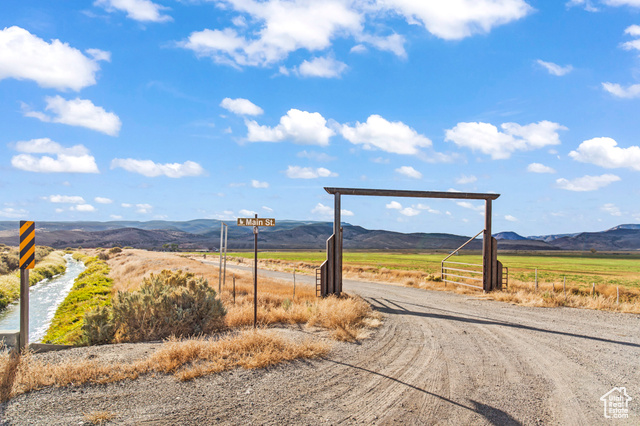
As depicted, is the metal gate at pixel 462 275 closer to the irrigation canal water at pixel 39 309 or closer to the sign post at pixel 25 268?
the sign post at pixel 25 268

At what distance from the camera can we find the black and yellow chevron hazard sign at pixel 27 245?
824 centimetres

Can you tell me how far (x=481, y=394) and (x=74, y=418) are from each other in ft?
19.0

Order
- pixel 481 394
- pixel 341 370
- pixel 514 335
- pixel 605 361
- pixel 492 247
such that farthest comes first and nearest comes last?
1. pixel 492 247
2. pixel 514 335
3. pixel 605 361
4. pixel 341 370
5. pixel 481 394

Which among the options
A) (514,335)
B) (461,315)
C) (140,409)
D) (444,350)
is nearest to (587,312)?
(461,315)

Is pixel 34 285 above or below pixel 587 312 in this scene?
below

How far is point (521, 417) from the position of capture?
539cm

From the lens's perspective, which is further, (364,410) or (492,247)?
(492,247)

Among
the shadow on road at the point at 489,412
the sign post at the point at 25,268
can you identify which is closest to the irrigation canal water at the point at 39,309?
the sign post at the point at 25,268

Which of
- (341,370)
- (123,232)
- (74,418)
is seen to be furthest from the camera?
(123,232)

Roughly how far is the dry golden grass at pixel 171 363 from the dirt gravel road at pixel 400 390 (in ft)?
0.84

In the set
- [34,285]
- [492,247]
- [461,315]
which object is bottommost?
[34,285]

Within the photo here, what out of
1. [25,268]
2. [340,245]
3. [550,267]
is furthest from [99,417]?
[550,267]

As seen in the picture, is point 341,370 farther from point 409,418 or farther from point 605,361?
point 605,361

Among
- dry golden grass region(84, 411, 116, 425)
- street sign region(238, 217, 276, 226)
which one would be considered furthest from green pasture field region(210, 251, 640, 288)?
dry golden grass region(84, 411, 116, 425)
